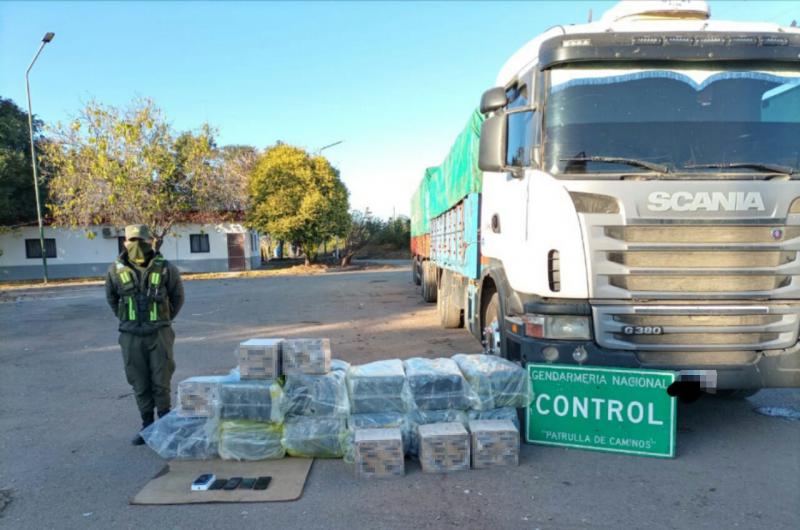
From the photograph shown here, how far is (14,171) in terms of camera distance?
26.7 metres

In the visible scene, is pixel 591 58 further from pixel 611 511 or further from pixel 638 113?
pixel 611 511

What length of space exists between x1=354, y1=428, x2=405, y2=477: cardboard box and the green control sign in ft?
3.97

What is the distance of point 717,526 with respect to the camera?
3.11 metres

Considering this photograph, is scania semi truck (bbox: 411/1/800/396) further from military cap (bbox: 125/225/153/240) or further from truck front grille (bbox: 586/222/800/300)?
military cap (bbox: 125/225/153/240)

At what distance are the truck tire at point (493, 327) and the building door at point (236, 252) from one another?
89.6ft

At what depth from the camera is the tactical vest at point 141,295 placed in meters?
4.40

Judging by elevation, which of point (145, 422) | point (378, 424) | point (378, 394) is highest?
point (378, 394)

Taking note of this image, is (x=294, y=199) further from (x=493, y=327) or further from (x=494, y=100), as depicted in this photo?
(x=494, y=100)

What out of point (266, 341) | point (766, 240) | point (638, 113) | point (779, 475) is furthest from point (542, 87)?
point (779, 475)

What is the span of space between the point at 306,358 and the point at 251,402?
542 millimetres

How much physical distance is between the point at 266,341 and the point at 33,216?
1227 inches

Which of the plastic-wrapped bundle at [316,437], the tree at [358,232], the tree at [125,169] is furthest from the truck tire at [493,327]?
the tree at [358,232]

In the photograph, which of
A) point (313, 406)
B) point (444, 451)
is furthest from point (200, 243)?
point (444, 451)

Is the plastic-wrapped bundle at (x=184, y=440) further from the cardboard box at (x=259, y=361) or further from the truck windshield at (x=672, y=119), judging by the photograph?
the truck windshield at (x=672, y=119)
